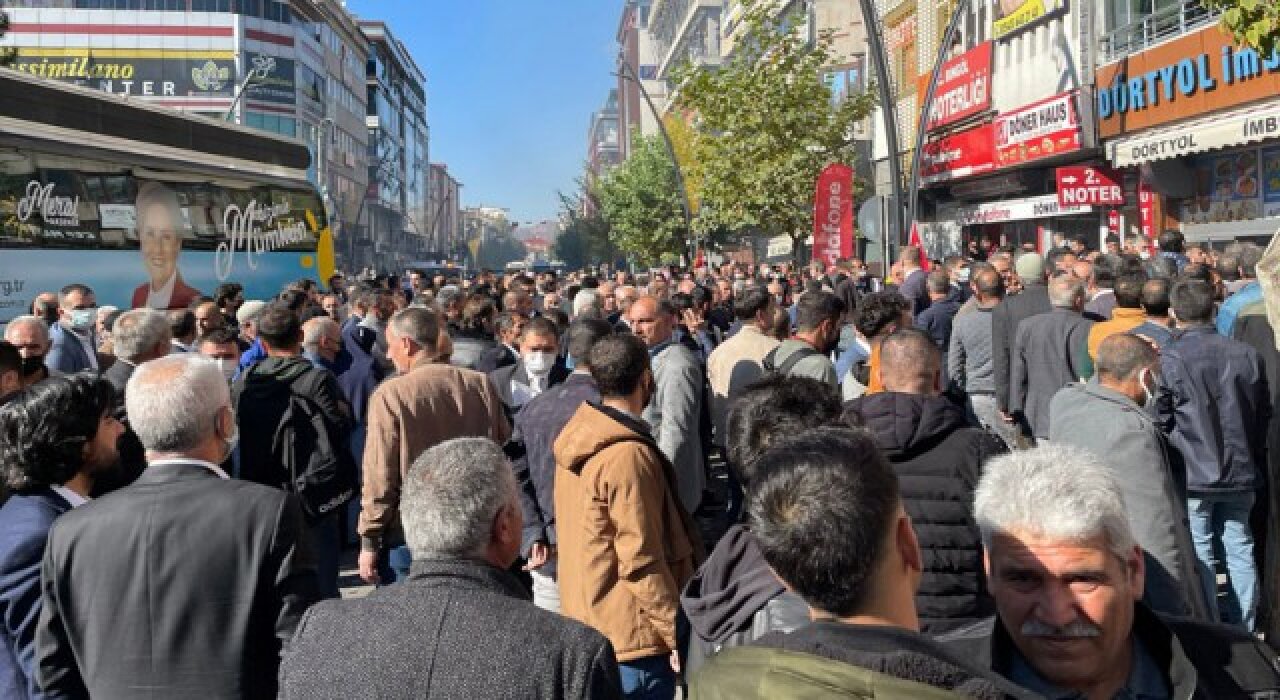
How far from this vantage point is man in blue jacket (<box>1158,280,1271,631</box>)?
6277 mm

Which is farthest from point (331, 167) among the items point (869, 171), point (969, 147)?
point (969, 147)

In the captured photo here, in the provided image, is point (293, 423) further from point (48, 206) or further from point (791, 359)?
→ point (48, 206)

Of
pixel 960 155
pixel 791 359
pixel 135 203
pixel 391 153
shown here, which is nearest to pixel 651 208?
pixel 960 155

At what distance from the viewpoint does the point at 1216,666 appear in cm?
220

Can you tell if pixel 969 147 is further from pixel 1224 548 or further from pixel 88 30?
pixel 88 30

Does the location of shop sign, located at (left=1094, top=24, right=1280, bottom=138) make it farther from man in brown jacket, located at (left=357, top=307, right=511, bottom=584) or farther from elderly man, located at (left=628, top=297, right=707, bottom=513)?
man in brown jacket, located at (left=357, top=307, right=511, bottom=584)

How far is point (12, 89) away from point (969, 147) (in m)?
19.7

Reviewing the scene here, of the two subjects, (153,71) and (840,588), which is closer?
(840,588)

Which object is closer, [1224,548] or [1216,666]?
[1216,666]

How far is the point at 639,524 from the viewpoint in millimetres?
4059

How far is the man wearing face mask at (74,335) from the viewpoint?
370 inches

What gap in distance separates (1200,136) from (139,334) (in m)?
16.2

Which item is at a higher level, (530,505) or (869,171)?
(869,171)

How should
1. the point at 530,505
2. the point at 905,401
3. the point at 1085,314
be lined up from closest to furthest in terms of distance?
the point at 905,401 < the point at 530,505 < the point at 1085,314
